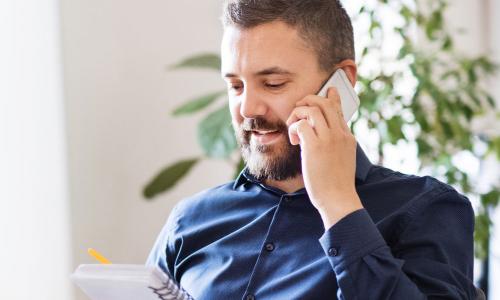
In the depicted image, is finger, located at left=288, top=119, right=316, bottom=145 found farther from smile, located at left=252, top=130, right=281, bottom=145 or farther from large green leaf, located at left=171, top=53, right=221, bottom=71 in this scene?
large green leaf, located at left=171, top=53, right=221, bottom=71

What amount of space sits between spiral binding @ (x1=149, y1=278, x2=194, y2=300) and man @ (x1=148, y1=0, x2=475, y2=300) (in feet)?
0.80

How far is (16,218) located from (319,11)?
1021mm

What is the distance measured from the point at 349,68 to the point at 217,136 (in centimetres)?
91

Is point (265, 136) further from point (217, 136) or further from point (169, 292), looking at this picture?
point (217, 136)

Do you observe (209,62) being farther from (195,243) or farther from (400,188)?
(400,188)

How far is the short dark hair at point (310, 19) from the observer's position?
1.39m

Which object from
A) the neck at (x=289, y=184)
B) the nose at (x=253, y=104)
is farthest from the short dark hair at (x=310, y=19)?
the neck at (x=289, y=184)

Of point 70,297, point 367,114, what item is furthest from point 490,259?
point 70,297

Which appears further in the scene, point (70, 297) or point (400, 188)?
point (70, 297)

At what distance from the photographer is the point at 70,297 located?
2.28 m

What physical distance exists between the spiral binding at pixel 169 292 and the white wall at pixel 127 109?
1.17 meters

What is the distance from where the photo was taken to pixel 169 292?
1153 mm

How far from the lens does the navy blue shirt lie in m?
1.21

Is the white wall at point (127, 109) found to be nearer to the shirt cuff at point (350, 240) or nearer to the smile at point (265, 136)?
the smile at point (265, 136)
